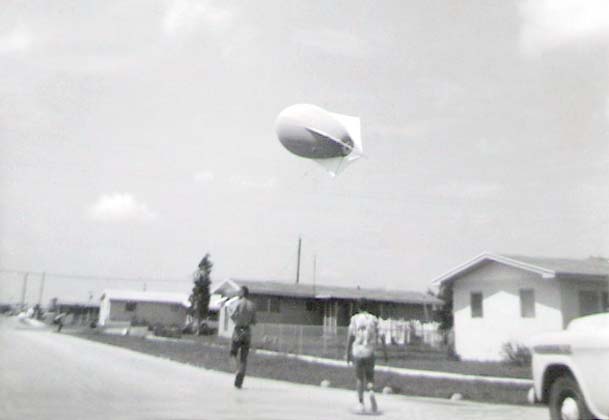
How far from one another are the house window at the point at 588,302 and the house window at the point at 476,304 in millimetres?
3469

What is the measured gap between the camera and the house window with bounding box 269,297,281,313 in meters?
26.4

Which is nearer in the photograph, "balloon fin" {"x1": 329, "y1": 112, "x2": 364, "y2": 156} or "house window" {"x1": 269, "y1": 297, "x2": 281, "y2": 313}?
"balloon fin" {"x1": 329, "y1": 112, "x2": 364, "y2": 156}

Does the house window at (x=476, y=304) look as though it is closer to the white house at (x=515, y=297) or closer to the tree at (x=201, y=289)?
the white house at (x=515, y=297)

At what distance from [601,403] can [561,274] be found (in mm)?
10463

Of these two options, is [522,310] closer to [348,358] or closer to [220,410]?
[348,358]

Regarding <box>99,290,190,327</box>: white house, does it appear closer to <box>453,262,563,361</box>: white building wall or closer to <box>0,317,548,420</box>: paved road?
<box>453,262,563,361</box>: white building wall

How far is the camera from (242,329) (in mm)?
9836

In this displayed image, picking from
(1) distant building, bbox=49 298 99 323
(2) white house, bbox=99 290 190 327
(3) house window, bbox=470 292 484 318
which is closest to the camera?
(3) house window, bbox=470 292 484 318

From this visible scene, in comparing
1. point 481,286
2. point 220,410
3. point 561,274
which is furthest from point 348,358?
point 481,286

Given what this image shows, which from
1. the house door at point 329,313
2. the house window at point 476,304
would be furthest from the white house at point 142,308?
the house window at point 476,304

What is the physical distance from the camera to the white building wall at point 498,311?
1627cm

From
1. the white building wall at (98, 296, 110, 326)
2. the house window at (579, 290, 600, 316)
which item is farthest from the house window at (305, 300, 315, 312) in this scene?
the white building wall at (98, 296, 110, 326)

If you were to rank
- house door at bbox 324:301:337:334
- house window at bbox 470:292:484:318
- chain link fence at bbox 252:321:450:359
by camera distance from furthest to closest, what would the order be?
house door at bbox 324:301:337:334, chain link fence at bbox 252:321:450:359, house window at bbox 470:292:484:318

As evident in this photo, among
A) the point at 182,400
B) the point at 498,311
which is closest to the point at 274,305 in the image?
the point at 498,311
